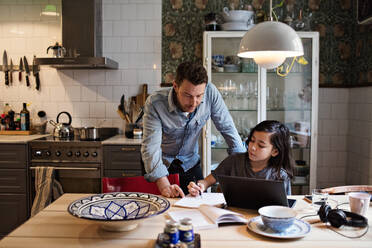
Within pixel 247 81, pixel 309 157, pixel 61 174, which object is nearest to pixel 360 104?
pixel 309 157

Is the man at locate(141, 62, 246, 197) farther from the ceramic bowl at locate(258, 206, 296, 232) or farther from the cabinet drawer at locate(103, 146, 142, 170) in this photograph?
the cabinet drawer at locate(103, 146, 142, 170)

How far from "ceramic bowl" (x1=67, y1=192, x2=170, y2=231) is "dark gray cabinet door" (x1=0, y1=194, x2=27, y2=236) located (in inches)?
85.0

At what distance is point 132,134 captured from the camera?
3.72m

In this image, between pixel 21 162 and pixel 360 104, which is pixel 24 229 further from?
pixel 360 104

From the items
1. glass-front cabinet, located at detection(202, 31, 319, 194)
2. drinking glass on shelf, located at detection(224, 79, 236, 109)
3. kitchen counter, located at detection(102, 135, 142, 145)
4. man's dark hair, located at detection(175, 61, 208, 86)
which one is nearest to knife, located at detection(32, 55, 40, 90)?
kitchen counter, located at detection(102, 135, 142, 145)

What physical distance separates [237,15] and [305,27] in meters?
0.76

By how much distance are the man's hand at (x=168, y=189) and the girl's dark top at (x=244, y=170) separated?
32 centimetres

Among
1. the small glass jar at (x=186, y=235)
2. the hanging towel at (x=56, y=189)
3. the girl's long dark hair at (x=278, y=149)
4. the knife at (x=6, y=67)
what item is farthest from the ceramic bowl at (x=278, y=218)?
the knife at (x=6, y=67)

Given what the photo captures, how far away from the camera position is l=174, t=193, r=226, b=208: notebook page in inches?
69.2

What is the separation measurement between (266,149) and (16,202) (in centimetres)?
250

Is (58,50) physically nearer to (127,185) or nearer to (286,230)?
(127,185)

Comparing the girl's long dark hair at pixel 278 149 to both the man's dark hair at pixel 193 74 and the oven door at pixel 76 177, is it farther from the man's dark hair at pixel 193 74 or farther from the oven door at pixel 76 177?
the oven door at pixel 76 177

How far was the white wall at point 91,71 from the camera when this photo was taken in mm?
3969

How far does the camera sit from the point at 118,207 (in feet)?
5.19
